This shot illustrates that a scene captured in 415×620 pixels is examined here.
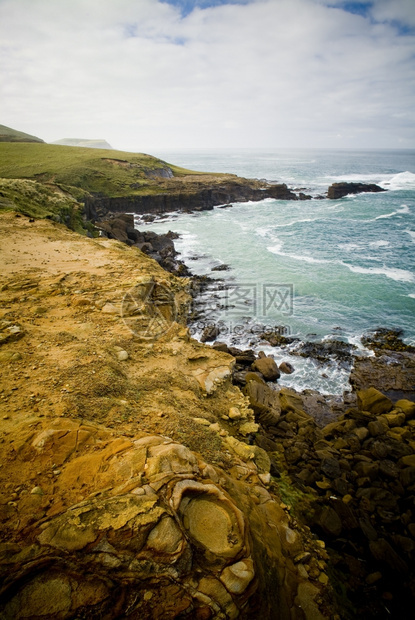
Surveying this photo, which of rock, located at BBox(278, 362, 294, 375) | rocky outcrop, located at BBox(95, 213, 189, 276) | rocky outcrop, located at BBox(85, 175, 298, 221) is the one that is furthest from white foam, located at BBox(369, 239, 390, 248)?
rocky outcrop, located at BBox(85, 175, 298, 221)

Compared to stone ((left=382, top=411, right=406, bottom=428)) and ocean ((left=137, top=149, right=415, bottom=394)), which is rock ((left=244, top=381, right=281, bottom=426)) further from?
stone ((left=382, top=411, right=406, bottom=428))

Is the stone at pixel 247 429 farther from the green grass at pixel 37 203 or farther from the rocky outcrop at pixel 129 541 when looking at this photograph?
the green grass at pixel 37 203

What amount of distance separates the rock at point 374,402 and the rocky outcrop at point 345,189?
6425 cm

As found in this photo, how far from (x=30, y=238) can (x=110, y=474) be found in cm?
1328

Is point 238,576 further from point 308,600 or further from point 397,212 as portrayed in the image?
point 397,212

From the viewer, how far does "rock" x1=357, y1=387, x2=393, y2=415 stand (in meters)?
13.4

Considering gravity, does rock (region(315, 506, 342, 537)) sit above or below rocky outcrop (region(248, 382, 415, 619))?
above

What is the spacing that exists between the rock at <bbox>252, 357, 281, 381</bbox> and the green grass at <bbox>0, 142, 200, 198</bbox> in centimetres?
4439

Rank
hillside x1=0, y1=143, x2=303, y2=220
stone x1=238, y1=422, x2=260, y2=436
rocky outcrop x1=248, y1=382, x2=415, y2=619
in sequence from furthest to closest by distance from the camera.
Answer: hillside x1=0, y1=143, x2=303, y2=220 < stone x1=238, y1=422, x2=260, y2=436 < rocky outcrop x1=248, y1=382, x2=415, y2=619

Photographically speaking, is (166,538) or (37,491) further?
(37,491)

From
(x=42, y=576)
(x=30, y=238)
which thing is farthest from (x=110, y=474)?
(x=30, y=238)

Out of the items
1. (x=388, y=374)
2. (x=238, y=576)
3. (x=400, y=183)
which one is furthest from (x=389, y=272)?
(x=400, y=183)

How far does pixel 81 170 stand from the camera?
195ft

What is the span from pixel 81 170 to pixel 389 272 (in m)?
57.0
